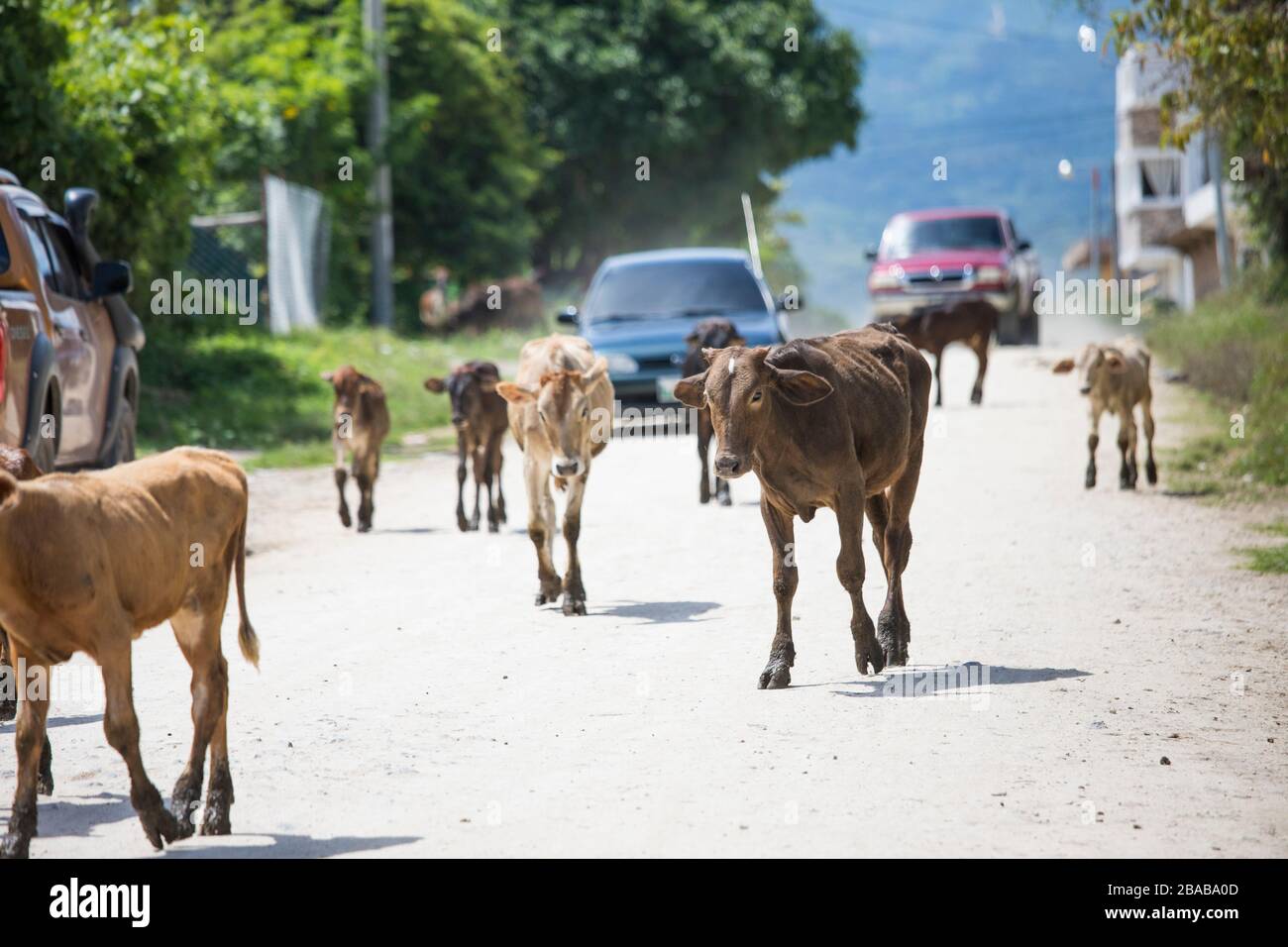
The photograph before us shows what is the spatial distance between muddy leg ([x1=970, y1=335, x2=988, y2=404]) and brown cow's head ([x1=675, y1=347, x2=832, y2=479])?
1552 cm

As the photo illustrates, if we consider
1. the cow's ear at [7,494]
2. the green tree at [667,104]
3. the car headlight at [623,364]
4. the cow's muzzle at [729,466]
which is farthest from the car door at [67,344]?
the green tree at [667,104]

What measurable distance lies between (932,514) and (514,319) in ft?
91.3

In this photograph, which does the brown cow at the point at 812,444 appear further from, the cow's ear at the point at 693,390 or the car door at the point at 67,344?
the car door at the point at 67,344

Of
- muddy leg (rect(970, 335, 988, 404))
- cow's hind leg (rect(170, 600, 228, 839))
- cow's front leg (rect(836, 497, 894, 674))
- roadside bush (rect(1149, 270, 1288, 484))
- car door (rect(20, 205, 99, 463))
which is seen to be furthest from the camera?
muddy leg (rect(970, 335, 988, 404))

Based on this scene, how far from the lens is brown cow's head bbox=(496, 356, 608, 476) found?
1168 centimetres

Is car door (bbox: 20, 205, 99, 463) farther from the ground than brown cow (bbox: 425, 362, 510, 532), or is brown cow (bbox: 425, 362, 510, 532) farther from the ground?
car door (bbox: 20, 205, 99, 463)

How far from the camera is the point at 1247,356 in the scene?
75.7 feet

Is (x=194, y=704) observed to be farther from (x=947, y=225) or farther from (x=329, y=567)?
(x=947, y=225)

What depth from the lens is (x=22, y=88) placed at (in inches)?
728

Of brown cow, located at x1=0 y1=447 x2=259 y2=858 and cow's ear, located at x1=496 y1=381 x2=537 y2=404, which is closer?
brown cow, located at x1=0 y1=447 x2=259 y2=858

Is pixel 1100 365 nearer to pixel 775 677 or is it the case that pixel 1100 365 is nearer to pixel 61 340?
pixel 775 677

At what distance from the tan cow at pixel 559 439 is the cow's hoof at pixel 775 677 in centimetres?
265

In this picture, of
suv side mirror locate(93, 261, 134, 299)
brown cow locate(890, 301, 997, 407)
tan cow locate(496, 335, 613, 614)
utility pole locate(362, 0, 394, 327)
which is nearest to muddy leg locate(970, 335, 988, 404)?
brown cow locate(890, 301, 997, 407)

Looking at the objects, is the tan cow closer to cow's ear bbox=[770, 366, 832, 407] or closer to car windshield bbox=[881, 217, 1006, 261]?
cow's ear bbox=[770, 366, 832, 407]
